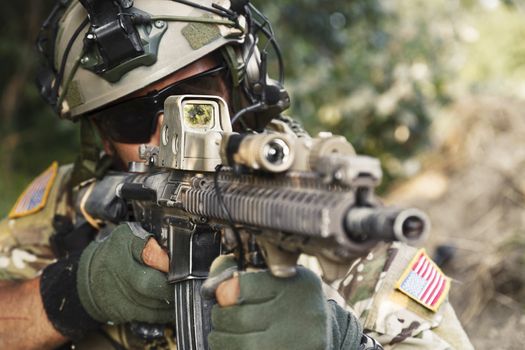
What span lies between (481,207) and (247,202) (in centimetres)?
395


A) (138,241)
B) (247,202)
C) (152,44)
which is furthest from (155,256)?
(152,44)

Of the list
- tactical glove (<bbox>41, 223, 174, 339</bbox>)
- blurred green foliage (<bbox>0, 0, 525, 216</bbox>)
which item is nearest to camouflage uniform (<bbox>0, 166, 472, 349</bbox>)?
tactical glove (<bbox>41, 223, 174, 339</bbox>)

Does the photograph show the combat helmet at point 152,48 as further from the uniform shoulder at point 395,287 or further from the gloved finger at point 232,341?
the gloved finger at point 232,341

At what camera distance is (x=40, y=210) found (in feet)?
9.89

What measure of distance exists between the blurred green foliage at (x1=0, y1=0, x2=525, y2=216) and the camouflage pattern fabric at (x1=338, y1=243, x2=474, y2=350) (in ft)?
10.7

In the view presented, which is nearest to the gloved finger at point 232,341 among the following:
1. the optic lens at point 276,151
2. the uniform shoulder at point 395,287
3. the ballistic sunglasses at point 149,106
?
the optic lens at point 276,151

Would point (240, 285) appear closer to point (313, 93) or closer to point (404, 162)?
point (313, 93)

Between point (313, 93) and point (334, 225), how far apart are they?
4431 millimetres

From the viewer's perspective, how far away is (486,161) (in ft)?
19.4

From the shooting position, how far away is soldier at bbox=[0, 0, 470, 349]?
2.13 m

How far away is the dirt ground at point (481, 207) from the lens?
3371 millimetres

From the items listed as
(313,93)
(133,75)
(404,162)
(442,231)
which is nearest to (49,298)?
(133,75)

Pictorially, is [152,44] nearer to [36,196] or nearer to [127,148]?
[127,148]

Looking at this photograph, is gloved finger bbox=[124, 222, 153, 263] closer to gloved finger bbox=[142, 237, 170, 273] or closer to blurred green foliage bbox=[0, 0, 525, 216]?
gloved finger bbox=[142, 237, 170, 273]
